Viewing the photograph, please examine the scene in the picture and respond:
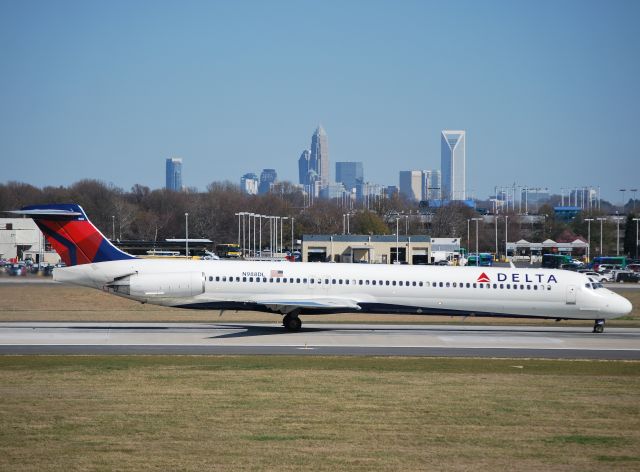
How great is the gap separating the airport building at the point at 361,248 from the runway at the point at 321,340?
172 ft

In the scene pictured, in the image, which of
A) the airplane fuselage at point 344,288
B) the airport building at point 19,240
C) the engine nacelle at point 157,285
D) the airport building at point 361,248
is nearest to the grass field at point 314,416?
the engine nacelle at point 157,285

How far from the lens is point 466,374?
75.3 ft

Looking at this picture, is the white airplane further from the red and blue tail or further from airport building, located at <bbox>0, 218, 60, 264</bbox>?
airport building, located at <bbox>0, 218, 60, 264</bbox>

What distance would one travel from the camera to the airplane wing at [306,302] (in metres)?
31.6

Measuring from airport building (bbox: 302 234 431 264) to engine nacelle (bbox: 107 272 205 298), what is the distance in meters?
55.3

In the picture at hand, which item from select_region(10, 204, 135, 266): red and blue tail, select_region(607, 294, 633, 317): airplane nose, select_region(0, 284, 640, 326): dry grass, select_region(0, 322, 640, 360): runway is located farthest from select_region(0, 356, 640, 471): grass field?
select_region(0, 284, 640, 326): dry grass

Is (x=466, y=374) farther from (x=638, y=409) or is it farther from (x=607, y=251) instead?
(x=607, y=251)

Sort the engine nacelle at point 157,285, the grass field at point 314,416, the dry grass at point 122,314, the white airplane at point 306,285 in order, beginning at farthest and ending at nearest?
the dry grass at point 122,314
the white airplane at point 306,285
the engine nacelle at point 157,285
the grass field at point 314,416

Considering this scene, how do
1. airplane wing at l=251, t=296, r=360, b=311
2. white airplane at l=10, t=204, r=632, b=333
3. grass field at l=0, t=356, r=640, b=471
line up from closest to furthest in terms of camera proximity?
grass field at l=0, t=356, r=640, b=471 < airplane wing at l=251, t=296, r=360, b=311 < white airplane at l=10, t=204, r=632, b=333

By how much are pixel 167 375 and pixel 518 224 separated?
468 ft

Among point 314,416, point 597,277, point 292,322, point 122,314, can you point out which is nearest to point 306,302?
point 292,322

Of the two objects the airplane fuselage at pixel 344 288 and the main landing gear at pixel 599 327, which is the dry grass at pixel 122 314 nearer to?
the main landing gear at pixel 599 327

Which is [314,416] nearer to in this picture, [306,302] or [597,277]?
[306,302]

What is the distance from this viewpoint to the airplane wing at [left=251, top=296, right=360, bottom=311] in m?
31.6
